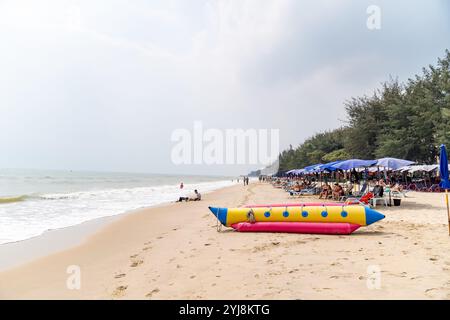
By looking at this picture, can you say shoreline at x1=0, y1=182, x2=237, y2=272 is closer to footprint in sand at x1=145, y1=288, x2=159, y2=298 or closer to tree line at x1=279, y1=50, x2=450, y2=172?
footprint in sand at x1=145, y1=288, x2=159, y2=298

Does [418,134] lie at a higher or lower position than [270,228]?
higher

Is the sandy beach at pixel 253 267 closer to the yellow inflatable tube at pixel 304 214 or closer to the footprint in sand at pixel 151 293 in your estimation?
the footprint in sand at pixel 151 293

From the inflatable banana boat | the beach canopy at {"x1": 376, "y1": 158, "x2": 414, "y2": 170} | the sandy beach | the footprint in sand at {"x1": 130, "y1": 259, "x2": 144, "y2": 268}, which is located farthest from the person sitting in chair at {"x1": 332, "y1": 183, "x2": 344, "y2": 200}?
the footprint in sand at {"x1": 130, "y1": 259, "x2": 144, "y2": 268}

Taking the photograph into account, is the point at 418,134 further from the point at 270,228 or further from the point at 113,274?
the point at 113,274

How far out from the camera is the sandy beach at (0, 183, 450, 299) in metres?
4.38

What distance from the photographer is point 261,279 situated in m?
4.84

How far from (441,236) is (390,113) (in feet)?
96.6

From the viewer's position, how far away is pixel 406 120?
32.4 m

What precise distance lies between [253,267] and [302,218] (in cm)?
A: 343

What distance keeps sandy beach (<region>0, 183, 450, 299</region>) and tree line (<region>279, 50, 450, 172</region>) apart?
72.0ft

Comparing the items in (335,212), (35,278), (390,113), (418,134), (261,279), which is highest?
(390,113)

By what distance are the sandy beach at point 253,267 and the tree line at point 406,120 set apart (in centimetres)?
2194
